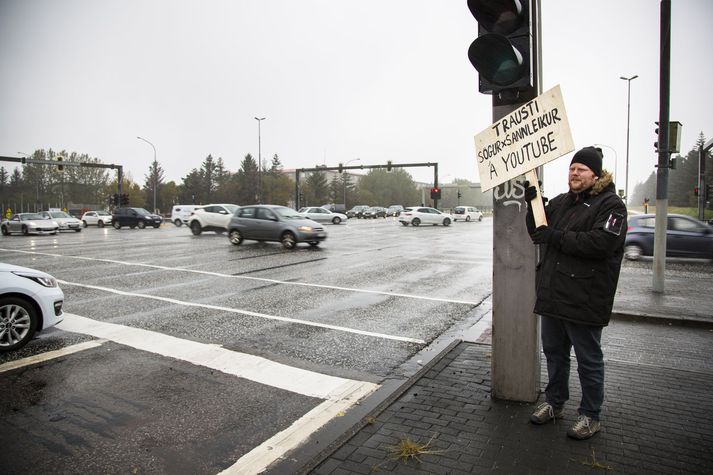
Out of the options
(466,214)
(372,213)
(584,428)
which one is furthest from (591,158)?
(372,213)

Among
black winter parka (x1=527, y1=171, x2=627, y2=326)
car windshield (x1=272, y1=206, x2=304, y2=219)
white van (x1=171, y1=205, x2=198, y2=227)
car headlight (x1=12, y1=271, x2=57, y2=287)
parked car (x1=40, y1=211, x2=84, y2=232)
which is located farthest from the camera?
white van (x1=171, y1=205, x2=198, y2=227)

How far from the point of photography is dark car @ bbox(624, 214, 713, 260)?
14.0 meters

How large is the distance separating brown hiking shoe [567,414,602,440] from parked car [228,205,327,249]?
49.9 feet

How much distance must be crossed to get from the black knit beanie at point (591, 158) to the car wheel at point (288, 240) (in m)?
15.3

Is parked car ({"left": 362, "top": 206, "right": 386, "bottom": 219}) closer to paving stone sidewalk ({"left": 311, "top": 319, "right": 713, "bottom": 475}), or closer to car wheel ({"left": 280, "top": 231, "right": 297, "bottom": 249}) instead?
car wheel ({"left": 280, "top": 231, "right": 297, "bottom": 249})

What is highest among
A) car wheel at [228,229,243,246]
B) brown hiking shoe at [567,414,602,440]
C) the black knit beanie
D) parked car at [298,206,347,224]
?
the black knit beanie

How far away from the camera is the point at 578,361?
10.9 feet

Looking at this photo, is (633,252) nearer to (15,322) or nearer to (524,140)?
(524,140)

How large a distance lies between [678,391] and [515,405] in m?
1.44

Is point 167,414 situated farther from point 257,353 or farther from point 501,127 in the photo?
point 501,127

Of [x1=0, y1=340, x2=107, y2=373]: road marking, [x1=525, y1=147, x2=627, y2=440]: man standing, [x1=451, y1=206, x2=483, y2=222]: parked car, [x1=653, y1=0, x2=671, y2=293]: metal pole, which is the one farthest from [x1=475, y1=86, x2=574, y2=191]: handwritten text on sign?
[x1=451, y1=206, x2=483, y2=222]: parked car

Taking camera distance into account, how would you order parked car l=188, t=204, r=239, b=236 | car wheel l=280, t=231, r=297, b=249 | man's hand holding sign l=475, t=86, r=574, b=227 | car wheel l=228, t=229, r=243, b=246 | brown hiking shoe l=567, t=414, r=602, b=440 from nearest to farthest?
1. brown hiking shoe l=567, t=414, r=602, b=440
2. man's hand holding sign l=475, t=86, r=574, b=227
3. car wheel l=280, t=231, r=297, b=249
4. car wheel l=228, t=229, r=243, b=246
5. parked car l=188, t=204, r=239, b=236

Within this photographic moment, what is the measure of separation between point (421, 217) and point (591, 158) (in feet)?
122

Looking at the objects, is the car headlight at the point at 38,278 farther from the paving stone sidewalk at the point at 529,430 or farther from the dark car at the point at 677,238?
the dark car at the point at 677,238
